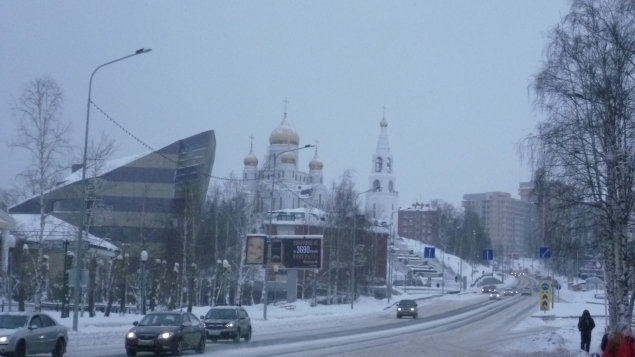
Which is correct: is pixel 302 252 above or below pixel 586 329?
above

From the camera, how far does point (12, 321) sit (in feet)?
70.2

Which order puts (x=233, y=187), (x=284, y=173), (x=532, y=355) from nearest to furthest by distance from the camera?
(x=532, y=355) < (x=233, y=187) < (x=284, y=173)

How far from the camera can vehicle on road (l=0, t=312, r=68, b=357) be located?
20453mm

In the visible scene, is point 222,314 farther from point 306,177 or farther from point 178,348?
point 306,177

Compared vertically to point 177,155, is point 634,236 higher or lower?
lower

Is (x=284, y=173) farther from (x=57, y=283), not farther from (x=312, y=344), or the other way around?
(x=312, y=344)

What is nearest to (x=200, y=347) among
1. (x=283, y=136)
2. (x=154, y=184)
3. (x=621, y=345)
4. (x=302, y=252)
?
(x=621, y=345)

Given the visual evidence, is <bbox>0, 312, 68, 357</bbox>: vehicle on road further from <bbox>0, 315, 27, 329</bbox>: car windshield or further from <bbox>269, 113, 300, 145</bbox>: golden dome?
<bbox>269, 113, 300, 145</bbox>: golden dome

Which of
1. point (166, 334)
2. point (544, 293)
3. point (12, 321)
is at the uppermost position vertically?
point (544, 293)

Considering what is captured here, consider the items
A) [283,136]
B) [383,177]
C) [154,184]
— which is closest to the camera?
[154,184]

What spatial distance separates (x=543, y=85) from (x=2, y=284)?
3583cm

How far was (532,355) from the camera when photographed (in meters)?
25.7

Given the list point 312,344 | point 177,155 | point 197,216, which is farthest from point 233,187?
point 312,344

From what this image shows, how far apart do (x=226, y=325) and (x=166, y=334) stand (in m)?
7.68
